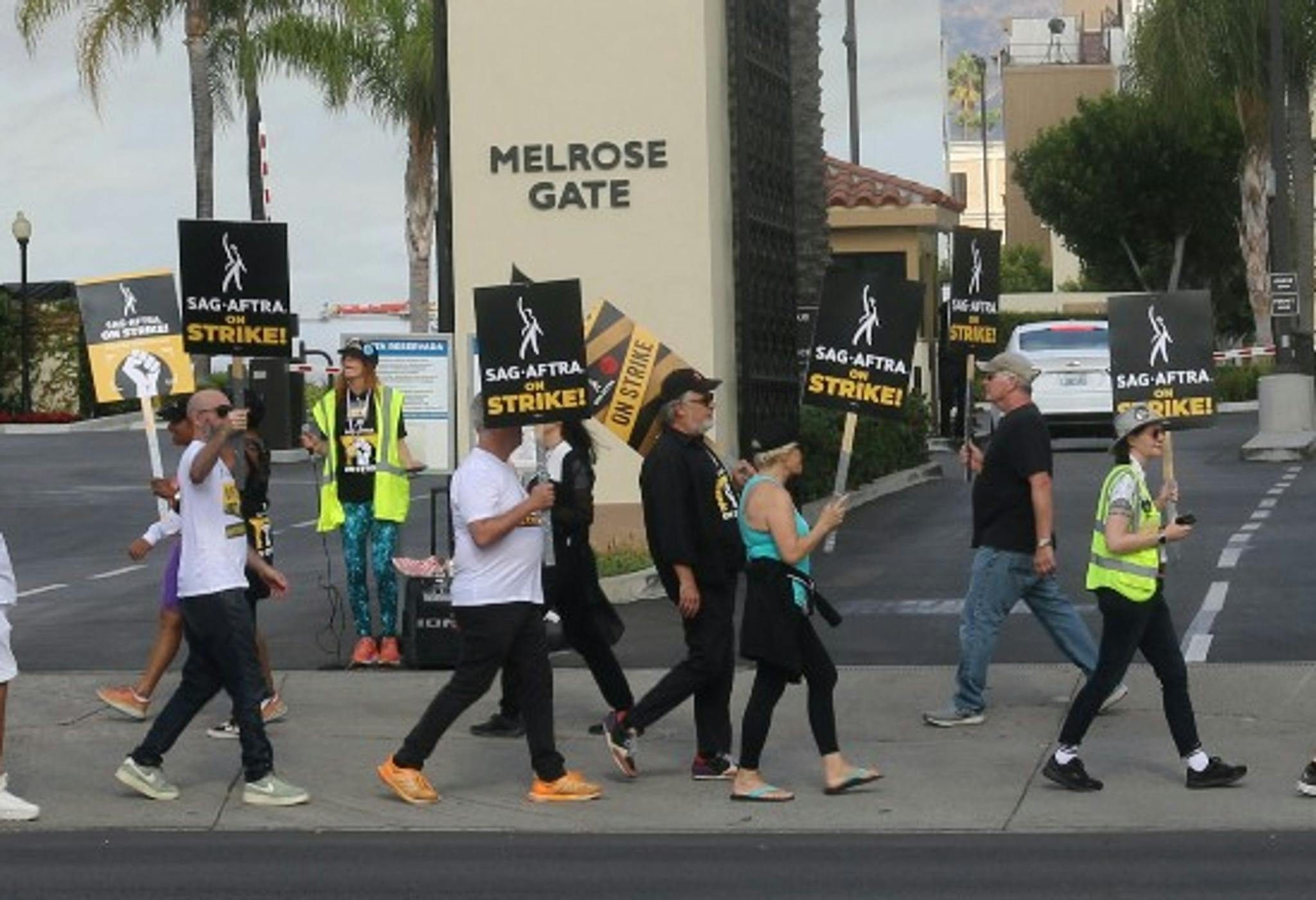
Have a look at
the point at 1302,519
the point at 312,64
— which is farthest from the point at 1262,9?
the point at 1302,519

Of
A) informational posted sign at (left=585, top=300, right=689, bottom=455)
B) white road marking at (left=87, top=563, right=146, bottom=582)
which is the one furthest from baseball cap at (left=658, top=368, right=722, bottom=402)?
white road marking at (left=87, top=563, right=146, bottom=582)

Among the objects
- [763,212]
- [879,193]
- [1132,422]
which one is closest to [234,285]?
[1132,422]

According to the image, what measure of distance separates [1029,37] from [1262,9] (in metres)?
82.0

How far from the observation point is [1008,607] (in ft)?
51.7

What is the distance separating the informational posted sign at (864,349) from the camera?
16.5 m

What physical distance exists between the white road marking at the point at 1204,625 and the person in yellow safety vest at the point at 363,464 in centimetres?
444

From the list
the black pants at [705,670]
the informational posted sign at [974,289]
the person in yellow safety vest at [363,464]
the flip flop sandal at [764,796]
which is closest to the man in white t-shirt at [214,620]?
the black pants at [705,670]

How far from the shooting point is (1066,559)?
22578 millimetres

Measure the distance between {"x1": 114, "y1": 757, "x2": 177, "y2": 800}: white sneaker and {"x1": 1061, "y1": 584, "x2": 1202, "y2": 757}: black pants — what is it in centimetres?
414

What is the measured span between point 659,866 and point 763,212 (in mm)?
11186

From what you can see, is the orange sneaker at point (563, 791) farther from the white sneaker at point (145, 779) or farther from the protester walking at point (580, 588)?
the white sneaker at point (145, 779)

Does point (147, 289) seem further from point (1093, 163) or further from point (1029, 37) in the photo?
point (1029, 37)

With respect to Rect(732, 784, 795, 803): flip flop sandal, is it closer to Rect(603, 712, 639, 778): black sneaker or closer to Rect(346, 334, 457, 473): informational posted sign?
Rect(603, 712, 639, 778): black sneaker

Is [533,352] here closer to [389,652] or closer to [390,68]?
[389,652]
